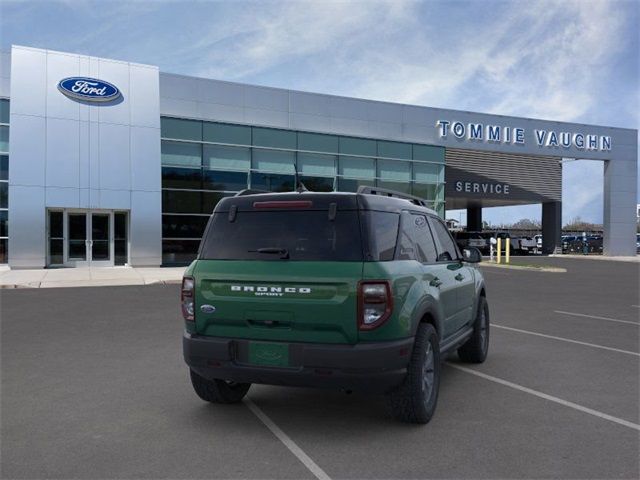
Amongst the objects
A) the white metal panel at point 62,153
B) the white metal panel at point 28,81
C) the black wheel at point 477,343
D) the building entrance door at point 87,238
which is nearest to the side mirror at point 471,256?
the black wheel at point 477,343

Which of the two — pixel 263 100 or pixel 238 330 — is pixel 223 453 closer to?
pixel 238 330

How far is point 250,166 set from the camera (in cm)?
2616

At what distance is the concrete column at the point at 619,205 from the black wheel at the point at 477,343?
117 ft

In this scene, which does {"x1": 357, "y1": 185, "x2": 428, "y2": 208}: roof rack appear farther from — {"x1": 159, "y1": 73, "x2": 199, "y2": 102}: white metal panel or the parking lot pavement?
{"x1": 159, "y1": 73, "x2": 199, "y2": 102}: white metal panel

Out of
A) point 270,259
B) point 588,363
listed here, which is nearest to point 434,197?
point 588,363

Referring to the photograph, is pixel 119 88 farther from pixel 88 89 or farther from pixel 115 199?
pixel 115 199

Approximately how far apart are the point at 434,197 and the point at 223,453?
28.3 metres

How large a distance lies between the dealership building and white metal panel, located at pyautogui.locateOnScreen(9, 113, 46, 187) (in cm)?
4

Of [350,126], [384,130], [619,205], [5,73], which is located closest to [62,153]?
[5,73]

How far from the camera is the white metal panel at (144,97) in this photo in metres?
23.0

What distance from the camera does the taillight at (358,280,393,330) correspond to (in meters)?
4.18

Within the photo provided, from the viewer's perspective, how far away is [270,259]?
177 inches

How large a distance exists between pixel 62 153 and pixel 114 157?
1876 mm

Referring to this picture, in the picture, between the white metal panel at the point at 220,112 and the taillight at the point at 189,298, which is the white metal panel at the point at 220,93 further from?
the taillight at the point at 189,298
